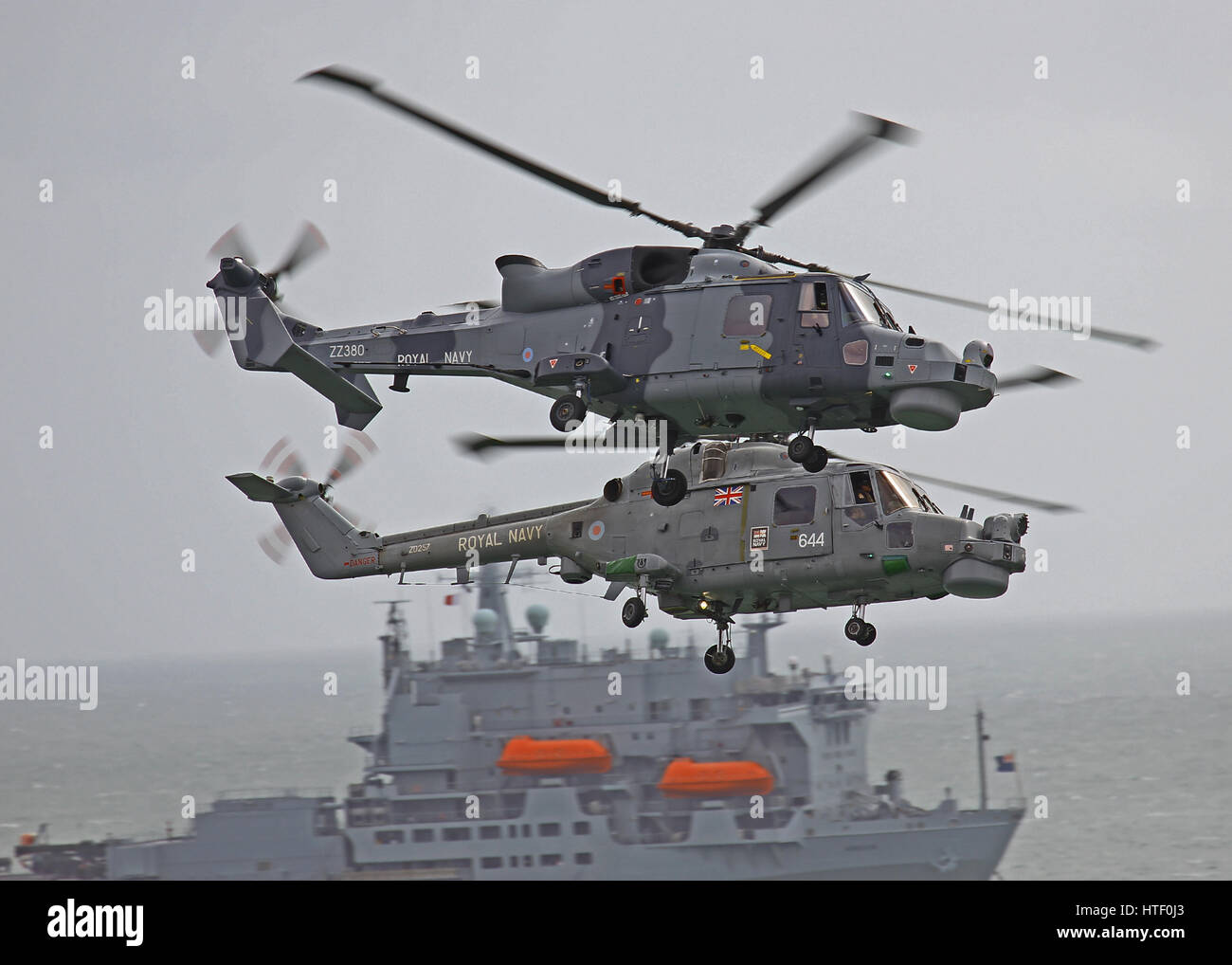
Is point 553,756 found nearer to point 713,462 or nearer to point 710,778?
point 710,778

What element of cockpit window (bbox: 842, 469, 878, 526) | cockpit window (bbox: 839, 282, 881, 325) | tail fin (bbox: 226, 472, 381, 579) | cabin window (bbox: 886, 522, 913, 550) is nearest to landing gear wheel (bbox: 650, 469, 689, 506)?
cockpit window (bbox: 842, 469, 878, 526)

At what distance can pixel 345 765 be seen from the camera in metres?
116

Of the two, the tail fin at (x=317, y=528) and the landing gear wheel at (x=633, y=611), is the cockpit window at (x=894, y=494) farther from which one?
the tail fin at (x=317, y=528)

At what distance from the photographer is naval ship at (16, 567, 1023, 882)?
50.2 m

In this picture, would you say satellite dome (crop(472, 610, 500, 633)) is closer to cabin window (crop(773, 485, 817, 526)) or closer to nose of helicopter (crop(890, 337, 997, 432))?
cabin window (crop(773, 485, 817, 526))

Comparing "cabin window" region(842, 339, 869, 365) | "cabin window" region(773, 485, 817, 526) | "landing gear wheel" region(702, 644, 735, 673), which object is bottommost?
"landing gear wheel" region(702, 644, 735, 673)

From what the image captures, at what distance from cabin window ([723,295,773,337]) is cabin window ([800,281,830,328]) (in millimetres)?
431

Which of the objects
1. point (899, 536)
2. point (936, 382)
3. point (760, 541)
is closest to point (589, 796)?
point (760, 541)

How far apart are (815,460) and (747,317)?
212 cm

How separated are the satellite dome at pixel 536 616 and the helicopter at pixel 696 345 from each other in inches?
1255

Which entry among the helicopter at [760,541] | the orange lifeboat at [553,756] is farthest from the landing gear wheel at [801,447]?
the orange lifeboat at [553,756]

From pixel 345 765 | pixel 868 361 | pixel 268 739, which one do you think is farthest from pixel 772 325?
pixel 268 739
